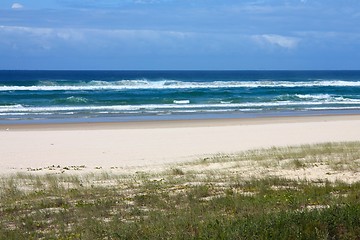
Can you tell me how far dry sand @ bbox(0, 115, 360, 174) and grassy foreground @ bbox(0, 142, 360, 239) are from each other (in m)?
3.41

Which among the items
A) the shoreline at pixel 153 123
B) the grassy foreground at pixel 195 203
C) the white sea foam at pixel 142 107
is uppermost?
the grassy foreground at pixel 195 203

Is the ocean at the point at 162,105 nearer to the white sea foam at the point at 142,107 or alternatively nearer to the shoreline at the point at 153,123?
the white sea foam at the point at 142,107

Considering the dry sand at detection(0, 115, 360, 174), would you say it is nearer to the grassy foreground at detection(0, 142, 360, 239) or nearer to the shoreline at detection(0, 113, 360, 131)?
the shoreline at detection(0, 113, 360, 131)

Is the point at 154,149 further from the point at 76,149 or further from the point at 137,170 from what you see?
the point at 137,170

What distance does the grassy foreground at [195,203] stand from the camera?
6629 millimetres

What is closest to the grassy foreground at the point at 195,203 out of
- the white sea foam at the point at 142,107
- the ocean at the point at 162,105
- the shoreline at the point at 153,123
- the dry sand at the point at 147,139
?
the dry sand at the point at 147,139

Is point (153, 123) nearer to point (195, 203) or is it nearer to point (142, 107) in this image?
point (142, 107)

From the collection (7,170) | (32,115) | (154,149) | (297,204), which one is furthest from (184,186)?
(32,115)

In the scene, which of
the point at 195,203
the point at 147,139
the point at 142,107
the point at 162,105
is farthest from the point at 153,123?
the point at 195,203

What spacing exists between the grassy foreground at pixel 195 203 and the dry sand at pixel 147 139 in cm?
341

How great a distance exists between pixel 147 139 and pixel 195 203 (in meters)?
14.1

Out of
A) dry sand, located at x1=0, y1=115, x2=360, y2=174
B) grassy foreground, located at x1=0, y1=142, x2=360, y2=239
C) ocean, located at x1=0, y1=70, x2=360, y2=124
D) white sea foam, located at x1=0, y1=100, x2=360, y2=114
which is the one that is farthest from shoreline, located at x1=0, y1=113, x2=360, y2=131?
grassy foreground, located at x1=0, y1=142, x2=360, y2=239

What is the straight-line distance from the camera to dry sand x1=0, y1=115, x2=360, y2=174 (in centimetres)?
1784

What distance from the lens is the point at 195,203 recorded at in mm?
9078
